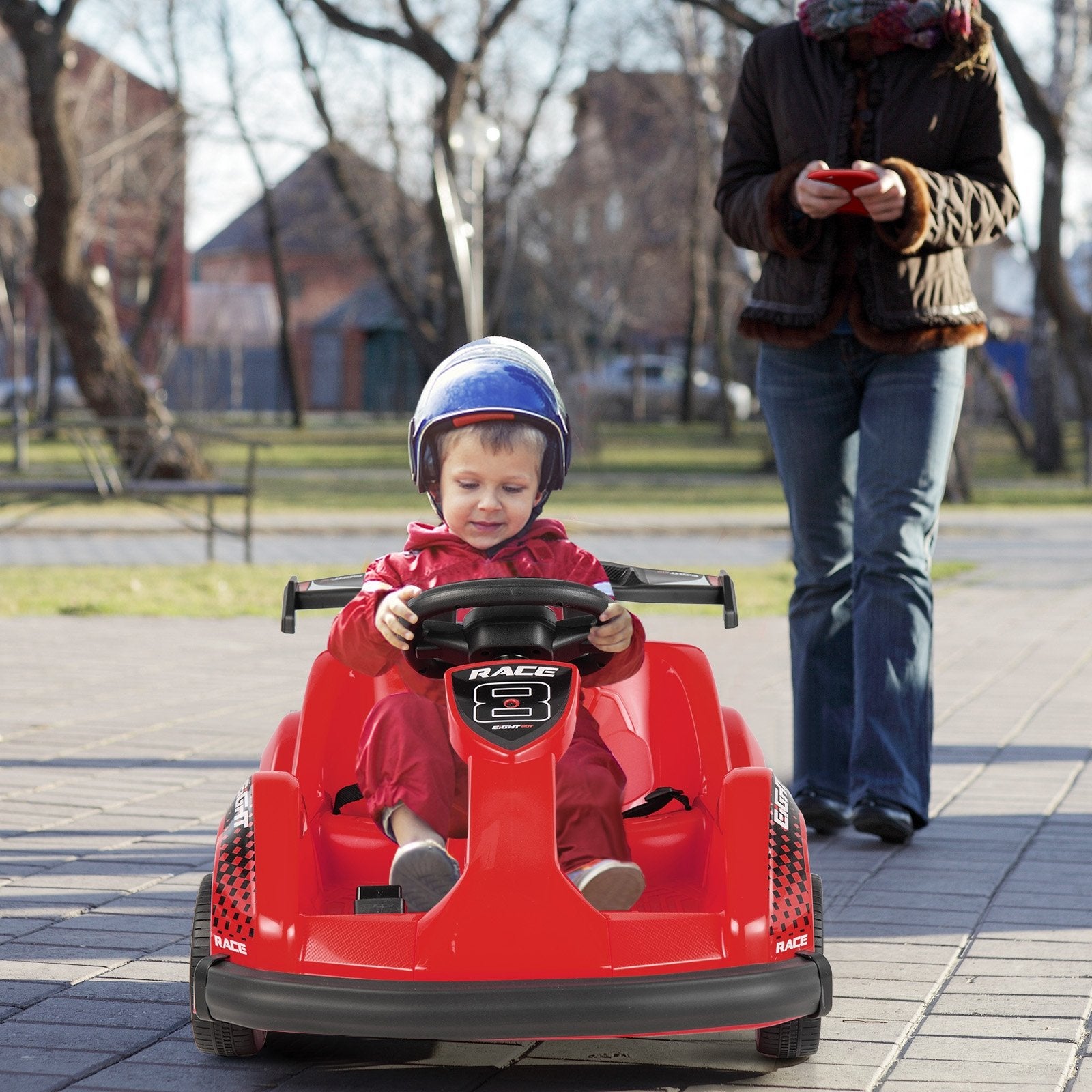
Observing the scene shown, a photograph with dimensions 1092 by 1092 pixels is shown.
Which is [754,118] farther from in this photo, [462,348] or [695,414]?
[695,414]

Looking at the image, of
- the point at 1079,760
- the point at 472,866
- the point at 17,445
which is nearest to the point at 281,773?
the point at 472,866

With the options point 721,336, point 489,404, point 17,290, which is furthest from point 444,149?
point 721,336

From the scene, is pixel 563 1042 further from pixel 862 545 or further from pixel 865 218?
pixel 865 218

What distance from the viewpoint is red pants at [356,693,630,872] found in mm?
2791

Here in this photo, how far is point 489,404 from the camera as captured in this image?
9.96 ft

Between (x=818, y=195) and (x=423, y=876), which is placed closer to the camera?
(x=423, y=876)

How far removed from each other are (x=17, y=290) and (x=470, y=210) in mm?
20212

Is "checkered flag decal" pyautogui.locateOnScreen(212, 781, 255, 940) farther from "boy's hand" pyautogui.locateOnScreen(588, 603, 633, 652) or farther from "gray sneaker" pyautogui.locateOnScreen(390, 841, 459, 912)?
"boy's hand" pyautogui.locateOnScreen(588, 603, 633, 652)

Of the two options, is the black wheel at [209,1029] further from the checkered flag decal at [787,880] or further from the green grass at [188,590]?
the green grass at [188,590]

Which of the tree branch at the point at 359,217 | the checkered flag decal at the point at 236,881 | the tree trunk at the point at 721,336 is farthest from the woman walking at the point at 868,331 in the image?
the tree trunk at the point at 721,336

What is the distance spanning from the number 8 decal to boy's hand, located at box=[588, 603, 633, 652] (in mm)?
170

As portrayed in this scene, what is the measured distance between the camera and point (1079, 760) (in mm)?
5254

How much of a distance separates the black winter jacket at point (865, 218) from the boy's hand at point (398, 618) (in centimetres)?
175

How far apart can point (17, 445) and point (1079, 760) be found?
17205 mm
